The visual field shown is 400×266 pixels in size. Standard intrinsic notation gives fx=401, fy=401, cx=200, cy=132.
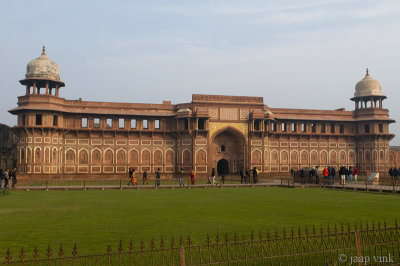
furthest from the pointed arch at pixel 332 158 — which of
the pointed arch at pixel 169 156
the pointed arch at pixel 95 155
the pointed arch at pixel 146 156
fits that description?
the pointed arch at pixel 95 155

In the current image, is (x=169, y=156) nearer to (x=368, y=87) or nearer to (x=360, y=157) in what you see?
(x=360, y=157)

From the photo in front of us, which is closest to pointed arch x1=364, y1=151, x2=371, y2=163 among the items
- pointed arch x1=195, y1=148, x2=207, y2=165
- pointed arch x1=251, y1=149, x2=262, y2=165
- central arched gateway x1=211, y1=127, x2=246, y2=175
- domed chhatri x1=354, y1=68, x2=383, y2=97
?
domed chhatri x1=354, y1=68, x2=383, y2=97

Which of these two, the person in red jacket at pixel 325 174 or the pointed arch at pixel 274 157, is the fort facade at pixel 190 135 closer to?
the pointed arch at pixel 274 157

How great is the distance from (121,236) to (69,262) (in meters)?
1.71

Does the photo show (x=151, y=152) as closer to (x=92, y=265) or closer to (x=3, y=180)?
(x=3, y=180)

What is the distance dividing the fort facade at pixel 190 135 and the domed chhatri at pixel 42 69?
0.27 feet

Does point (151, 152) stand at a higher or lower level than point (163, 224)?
higher

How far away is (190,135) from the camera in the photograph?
3775 centimetres

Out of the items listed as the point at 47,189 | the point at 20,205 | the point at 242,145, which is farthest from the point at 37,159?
the point at 20,205

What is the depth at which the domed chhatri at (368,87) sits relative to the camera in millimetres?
42438

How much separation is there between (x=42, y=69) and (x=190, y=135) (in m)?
14.3

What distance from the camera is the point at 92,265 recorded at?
21.3ft

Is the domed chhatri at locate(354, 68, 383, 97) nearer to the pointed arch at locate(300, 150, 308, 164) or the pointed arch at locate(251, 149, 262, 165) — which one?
the pointed arch at locate(300, 150, 308, 164)

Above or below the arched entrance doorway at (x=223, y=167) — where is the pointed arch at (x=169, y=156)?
above
